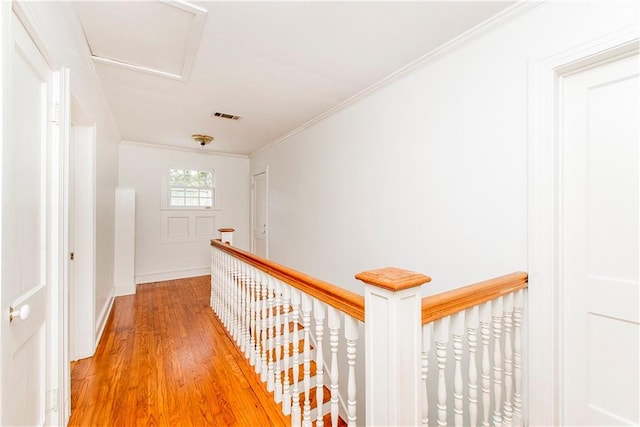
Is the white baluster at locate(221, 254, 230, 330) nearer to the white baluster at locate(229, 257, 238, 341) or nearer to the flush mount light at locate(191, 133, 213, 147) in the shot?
the white baluster at locate(229, 257, 238, 341)

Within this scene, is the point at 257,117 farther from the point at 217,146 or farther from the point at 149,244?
the point at 149,244

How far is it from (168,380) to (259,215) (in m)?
3.55

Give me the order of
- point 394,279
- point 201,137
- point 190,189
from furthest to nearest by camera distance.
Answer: point 190,189
point 201,137
point 394,279

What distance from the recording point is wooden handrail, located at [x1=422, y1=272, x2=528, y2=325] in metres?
1.01

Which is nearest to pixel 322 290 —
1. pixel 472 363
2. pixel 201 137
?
pixel 472 363

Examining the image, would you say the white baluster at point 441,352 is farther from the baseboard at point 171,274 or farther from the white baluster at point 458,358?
the baseboard at point 171,274

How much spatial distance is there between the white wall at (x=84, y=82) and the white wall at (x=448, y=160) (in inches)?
86.4

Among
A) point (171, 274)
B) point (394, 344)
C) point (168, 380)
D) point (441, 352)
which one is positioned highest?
point (394, 344)

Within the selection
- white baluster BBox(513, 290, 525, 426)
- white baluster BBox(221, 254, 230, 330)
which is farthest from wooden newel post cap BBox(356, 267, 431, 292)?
white baluster BBox(221, 254, 230, 330)

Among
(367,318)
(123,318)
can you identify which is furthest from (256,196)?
(367,318)

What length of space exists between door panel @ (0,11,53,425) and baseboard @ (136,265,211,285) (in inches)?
148

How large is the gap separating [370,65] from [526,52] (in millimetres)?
1044

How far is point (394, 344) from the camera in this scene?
88cm

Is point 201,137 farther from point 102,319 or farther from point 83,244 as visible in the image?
point 102,319
